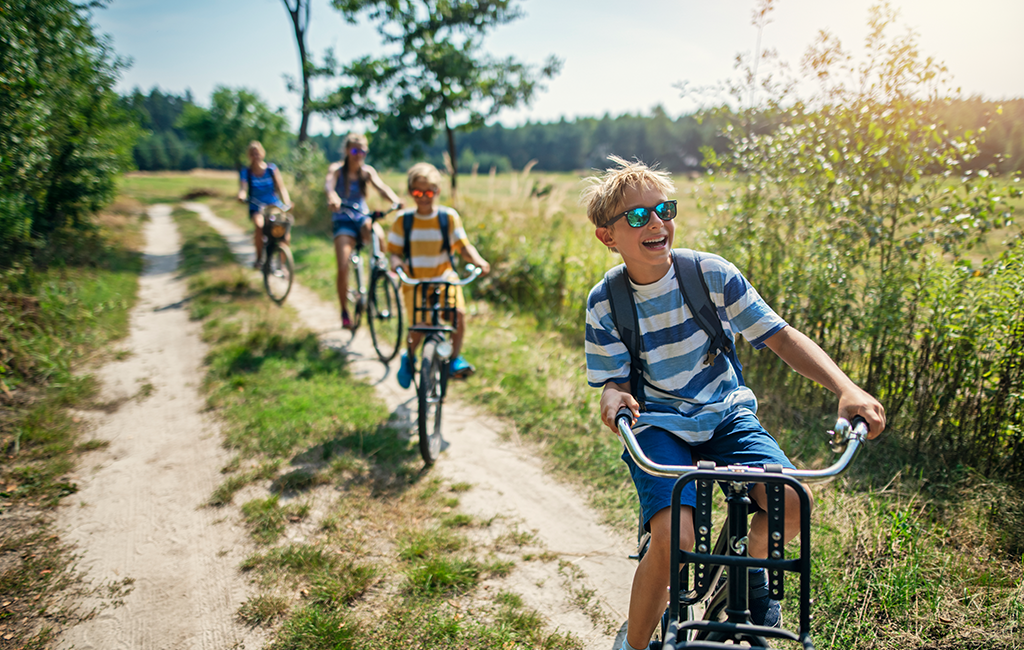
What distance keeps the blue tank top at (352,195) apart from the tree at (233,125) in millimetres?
24722

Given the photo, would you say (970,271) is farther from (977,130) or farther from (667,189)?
(667,189)

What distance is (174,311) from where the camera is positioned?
7.93 meters

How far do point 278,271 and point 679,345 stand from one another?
7.62 m

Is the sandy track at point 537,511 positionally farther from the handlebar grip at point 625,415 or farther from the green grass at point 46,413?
the green grass at point 46,413

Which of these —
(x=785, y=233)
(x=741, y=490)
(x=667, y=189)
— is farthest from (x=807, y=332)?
(x=741, y=490)

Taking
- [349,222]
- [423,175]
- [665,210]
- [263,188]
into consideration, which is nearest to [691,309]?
[665,210]

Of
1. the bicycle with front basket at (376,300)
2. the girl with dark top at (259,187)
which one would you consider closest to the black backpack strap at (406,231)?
the bicycle with front basket at (376,300)

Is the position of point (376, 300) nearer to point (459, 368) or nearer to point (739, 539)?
point (459, 368)

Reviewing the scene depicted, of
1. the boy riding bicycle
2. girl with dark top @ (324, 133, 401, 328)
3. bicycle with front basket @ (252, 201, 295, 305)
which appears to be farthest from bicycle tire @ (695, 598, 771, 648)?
bicycle with front basket @ (252, 201, 295, 305)

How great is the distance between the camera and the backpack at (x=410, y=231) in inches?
189

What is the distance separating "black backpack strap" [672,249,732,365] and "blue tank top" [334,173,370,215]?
5452mm

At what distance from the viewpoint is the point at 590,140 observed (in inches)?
1955

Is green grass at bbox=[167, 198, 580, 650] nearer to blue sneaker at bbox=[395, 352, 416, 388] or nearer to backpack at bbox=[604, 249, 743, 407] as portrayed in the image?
blue sneaker at bbox=[395, 352, 416, 388]

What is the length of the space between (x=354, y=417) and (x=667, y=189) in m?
3.62
